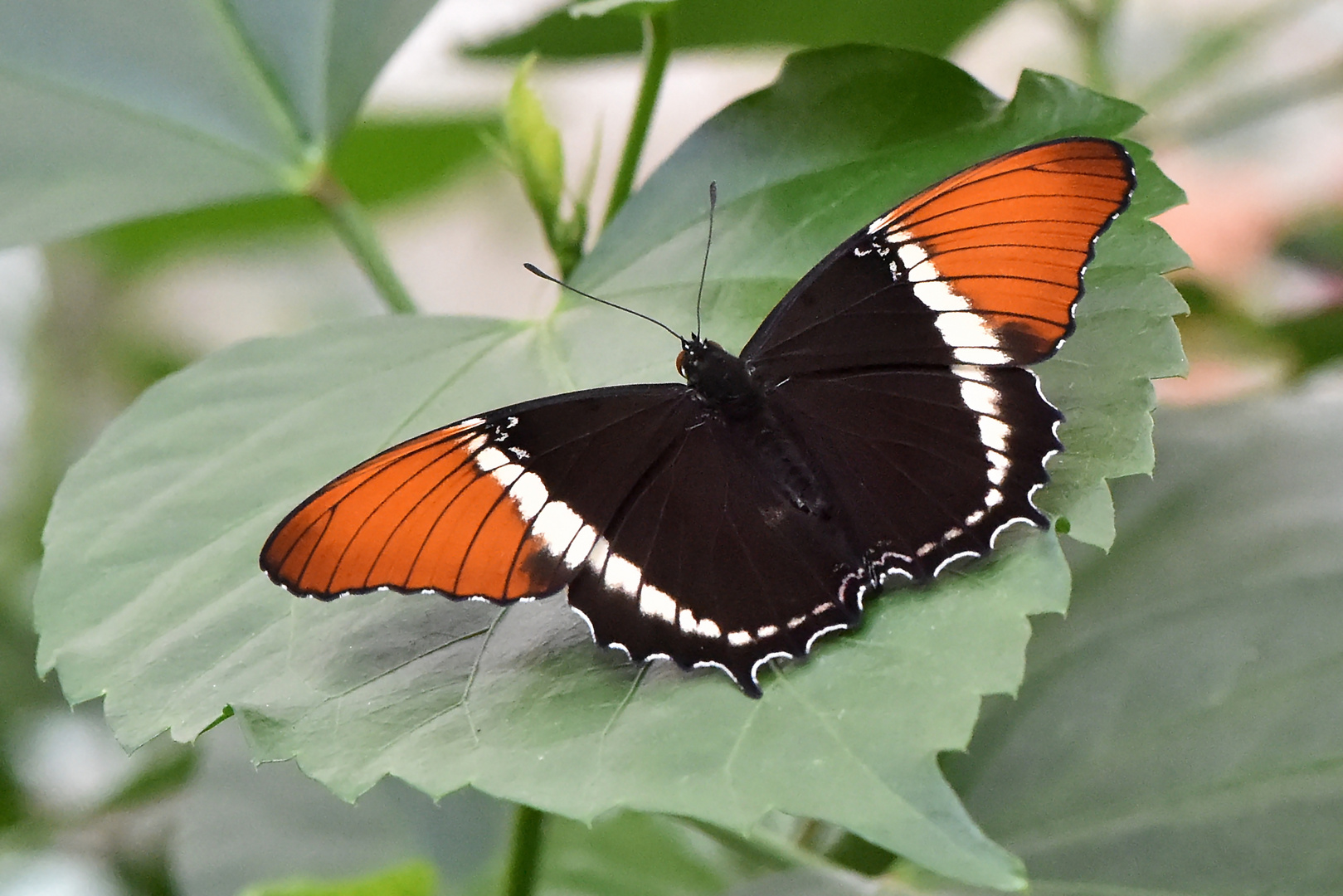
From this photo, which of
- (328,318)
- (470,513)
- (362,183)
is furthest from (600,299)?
(328,318)

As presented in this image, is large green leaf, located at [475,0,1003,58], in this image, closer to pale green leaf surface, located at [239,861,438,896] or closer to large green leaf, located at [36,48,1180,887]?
large green leaf, located at [36,48,1180,887]

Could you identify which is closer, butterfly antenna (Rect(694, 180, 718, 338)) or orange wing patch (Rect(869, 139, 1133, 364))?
orange wing patch (Rect(869, 139, 1133, 364))

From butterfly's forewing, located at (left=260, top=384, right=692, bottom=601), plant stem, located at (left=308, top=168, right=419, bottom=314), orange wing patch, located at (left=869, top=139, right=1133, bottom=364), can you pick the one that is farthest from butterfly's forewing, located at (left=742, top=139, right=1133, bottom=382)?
plant stem, located at (left=308, top=168, right=419, bottom=314)

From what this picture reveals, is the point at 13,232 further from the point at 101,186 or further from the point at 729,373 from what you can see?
the point at 729,373

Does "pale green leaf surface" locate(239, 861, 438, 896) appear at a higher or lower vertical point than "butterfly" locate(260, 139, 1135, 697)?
lower

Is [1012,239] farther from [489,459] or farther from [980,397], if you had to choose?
[489,459]

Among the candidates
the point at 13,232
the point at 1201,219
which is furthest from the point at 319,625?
the point at 1201,219

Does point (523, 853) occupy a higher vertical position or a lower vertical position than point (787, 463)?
lower

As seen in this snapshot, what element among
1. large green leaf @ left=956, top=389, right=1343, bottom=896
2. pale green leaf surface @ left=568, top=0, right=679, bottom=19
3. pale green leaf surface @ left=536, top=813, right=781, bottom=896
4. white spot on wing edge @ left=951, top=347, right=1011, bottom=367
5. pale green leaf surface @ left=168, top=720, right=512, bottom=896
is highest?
pale green leaf surface @ left=568, top=0, right=679, bottom=19
